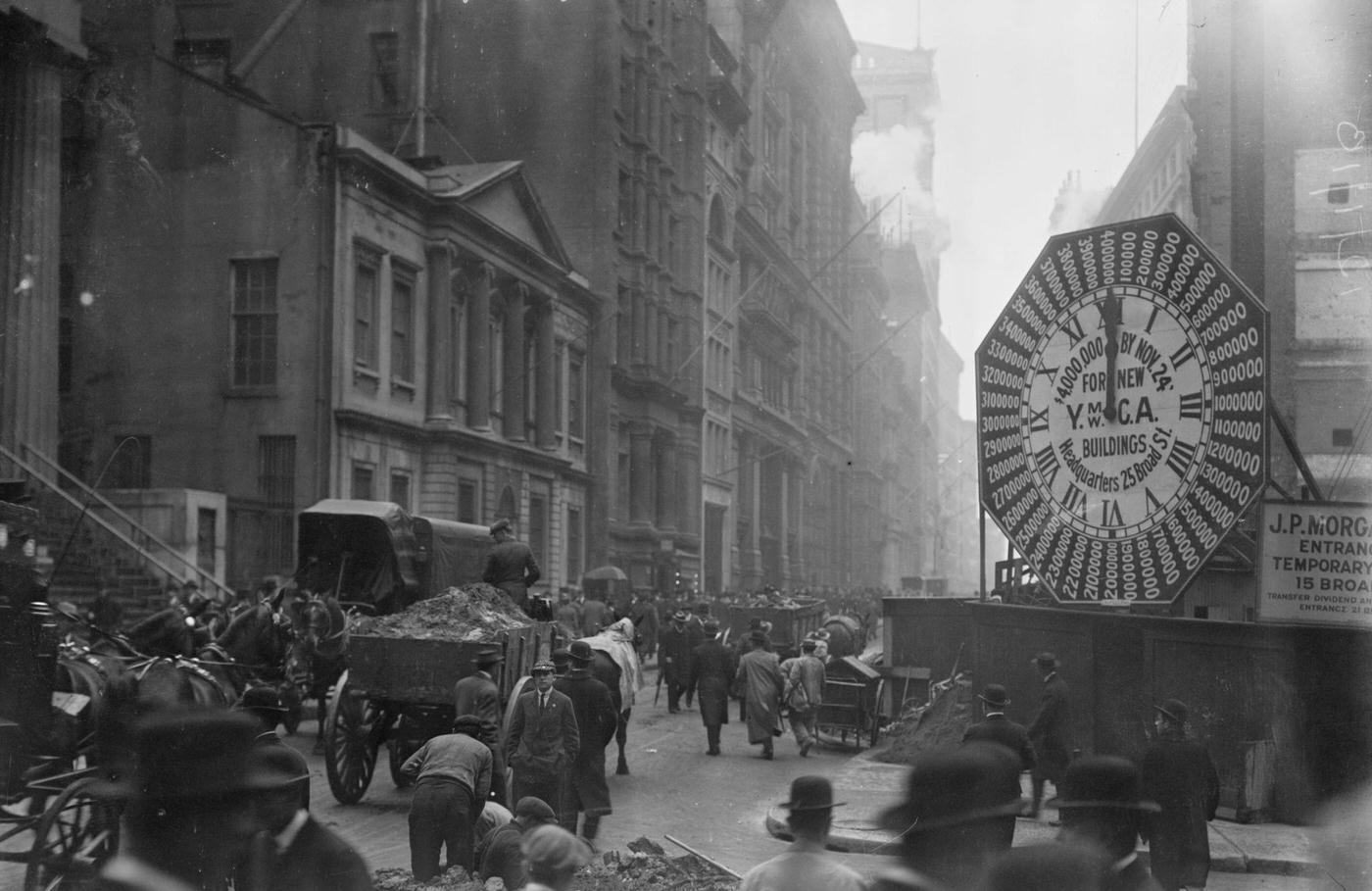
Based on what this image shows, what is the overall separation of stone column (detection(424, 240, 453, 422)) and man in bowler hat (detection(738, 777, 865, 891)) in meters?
31.5

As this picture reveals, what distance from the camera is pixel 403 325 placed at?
116ft

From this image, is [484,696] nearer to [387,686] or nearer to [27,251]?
[387,686]

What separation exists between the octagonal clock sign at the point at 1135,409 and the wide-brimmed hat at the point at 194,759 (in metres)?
7.27

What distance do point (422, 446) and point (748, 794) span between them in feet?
68.5

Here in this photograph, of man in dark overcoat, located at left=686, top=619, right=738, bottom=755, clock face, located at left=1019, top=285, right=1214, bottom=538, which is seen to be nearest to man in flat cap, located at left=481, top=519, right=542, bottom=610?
man in dark overcoat, located at left=686, top=619, right=738, bottom=755

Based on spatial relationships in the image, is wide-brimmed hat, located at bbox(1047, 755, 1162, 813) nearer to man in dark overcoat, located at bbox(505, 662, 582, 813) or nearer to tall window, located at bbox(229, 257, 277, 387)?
man in dark overcoat, located at bbox(505, 662, 582, 813)

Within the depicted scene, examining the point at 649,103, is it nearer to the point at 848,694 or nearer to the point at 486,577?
the point at 848,694

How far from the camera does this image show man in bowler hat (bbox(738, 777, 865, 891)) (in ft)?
16.4

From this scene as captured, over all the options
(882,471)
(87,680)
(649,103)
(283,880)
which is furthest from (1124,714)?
(882,471)

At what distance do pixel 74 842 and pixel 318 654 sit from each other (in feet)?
31.5

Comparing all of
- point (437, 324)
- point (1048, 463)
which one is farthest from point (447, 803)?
point (437, 324)

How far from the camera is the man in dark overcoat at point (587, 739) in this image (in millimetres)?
12922

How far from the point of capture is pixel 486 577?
16812 mm

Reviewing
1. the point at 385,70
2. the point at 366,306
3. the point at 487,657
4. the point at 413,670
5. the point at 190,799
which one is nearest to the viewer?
the point at 190,799
